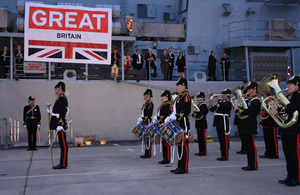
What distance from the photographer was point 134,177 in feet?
25.3

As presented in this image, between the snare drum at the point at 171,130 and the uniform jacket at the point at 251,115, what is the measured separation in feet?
5.32

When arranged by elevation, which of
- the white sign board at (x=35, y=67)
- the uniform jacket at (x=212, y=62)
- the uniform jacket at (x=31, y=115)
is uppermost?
the uniform jacket at (x=212, y=62)

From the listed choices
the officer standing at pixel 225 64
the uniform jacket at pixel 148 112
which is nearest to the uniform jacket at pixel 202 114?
the uniform jacket at pixel 148 112

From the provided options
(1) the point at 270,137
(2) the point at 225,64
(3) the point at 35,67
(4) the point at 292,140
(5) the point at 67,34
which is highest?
(5) the point at 67,34

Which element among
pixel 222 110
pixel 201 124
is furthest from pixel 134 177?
pixel 201 124

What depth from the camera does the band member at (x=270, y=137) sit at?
35.0ft

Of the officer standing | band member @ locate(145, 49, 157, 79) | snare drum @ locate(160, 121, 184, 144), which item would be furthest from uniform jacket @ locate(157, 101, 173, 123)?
the officer standing

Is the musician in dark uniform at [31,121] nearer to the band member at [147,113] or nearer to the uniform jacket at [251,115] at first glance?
the band member at [147,113]

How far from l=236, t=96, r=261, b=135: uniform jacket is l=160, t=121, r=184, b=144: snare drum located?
1620mm

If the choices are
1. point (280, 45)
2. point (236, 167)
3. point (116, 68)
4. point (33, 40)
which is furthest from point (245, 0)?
point (236, 167)

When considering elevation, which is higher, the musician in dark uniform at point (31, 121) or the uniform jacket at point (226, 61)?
the uniform jacket at point (226, 61)

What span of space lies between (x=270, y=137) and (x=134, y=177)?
5014 mm

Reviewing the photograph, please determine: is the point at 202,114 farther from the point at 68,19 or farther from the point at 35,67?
the point at 35,67

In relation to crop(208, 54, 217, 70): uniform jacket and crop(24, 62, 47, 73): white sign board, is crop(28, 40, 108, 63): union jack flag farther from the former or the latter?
crop(208, 54, 217, 70): uniform jacket
